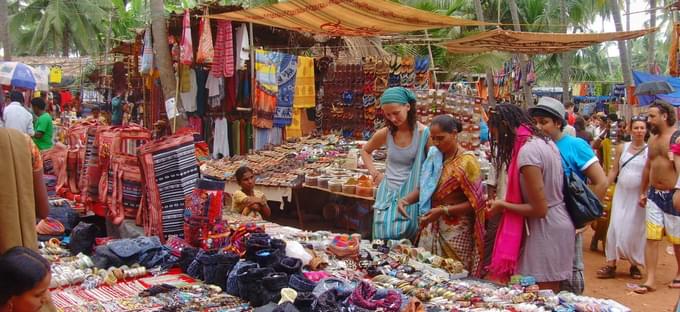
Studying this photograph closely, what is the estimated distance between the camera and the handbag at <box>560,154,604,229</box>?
12.4 feet

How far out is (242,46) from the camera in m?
10.0

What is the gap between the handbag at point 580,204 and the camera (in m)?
3.79

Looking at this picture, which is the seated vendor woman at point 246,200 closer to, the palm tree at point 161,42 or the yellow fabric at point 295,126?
the palm tree at point 161,42

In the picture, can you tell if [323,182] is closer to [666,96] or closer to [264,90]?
[264,90]

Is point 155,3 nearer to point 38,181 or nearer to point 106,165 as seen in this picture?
point 106,165

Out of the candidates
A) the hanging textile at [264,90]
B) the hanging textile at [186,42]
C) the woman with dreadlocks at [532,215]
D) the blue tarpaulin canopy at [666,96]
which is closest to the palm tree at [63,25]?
the hanging textile at [186,42]

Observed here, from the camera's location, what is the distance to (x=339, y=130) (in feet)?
35.0

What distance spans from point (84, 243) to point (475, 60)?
1390 centimetres

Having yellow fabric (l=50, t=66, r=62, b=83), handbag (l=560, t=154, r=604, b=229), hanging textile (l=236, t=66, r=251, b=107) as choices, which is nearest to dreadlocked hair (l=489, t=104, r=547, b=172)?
handbag (l=560, t=154, r=604, b=229)

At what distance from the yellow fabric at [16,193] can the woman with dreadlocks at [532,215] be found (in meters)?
2.54

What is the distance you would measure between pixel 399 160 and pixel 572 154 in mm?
1229

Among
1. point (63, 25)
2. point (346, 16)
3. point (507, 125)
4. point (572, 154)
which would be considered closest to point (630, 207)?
point (572, 154)

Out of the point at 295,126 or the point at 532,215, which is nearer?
the point at 532,215

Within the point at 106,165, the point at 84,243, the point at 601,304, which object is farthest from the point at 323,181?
the point at 601,304
